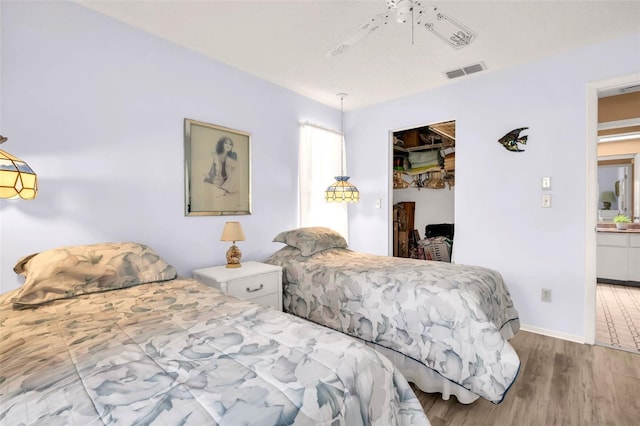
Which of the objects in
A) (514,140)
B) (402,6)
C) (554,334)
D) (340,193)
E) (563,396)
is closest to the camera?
(402,6)

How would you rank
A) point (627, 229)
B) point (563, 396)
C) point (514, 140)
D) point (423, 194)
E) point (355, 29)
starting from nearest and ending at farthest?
1. point (563, 396)
2. point (355, 29)
3. point (514, 140)
4. point (627, 229)
5. point (423, 194)

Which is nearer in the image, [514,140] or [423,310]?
[423,310]

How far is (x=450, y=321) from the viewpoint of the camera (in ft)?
5.86

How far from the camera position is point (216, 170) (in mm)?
2768

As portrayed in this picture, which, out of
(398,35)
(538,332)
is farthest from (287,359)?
(538,332)

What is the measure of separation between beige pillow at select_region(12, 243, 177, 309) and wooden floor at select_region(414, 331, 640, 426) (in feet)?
6.14

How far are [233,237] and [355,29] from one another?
1859 millimetres

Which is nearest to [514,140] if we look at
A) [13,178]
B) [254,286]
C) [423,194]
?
[423,194]

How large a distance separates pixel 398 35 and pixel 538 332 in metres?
2.87

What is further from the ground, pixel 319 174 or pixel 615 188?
pixel 319 174

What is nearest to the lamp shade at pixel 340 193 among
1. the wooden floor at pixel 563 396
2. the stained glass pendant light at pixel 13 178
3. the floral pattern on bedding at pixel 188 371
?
the wooden floor at pixel 563 396

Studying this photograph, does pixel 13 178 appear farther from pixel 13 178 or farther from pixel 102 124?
pixel 102 124

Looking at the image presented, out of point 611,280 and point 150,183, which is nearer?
point 150,183

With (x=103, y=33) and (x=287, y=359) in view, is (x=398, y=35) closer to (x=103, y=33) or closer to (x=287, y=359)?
(x=103, y=33)
